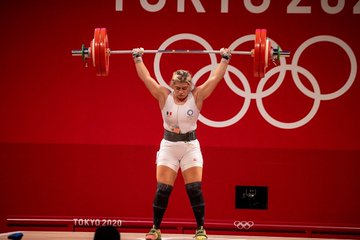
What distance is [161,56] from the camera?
23.8ft

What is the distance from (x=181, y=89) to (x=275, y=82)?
6.58ft

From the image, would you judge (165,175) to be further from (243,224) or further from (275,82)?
(275,82)

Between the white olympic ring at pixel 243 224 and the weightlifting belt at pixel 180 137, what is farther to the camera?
the white olympic ring at pixel 243 224

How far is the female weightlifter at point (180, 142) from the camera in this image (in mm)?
5504

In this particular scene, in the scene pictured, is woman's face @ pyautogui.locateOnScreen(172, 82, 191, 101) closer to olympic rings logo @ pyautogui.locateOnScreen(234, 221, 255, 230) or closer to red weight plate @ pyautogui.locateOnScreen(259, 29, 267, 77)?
red weight plate @ pyautogui.locateOnScreen(259, 29, 267, 77)

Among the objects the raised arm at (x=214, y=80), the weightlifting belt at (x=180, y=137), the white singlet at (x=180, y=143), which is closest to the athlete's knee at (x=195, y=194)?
the white singlet at (x=180, y=143)

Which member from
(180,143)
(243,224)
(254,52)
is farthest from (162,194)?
(243,224)

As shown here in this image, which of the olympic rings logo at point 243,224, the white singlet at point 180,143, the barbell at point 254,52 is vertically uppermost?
the barbell at point 254,52

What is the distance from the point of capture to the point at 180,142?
5559 millimetres

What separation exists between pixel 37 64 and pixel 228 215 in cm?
292

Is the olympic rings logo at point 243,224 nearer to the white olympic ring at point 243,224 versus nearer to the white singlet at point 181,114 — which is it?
the white olympic ring at point 243,224

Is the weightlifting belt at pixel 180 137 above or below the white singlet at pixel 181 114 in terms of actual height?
below

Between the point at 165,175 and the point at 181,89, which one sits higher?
the point at 181,89

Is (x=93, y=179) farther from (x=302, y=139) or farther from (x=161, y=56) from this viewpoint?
(x=302, y=139)
